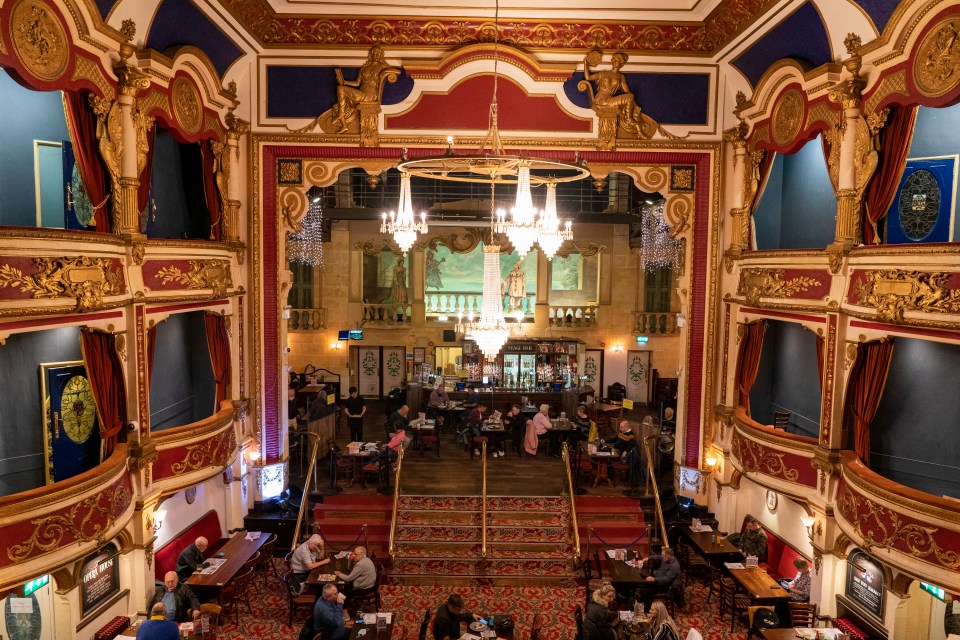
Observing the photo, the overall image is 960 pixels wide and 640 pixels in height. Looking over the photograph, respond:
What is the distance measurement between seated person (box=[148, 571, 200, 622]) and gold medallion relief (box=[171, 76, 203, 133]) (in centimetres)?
623

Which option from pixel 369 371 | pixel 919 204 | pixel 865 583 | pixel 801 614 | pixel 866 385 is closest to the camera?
pixel 866 385

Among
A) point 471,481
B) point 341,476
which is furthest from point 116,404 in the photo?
point 471,481

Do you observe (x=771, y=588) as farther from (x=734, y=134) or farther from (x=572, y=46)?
(x=572, y=46)

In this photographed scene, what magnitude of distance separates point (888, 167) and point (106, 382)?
9884mm

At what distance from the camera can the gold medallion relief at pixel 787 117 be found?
9820mm

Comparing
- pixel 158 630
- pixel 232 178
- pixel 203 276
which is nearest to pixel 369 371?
pixel 232 178

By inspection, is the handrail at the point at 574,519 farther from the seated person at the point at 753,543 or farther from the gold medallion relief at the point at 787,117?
the gold medallion relief at the point at 787,117

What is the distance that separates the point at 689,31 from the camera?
11.7 m

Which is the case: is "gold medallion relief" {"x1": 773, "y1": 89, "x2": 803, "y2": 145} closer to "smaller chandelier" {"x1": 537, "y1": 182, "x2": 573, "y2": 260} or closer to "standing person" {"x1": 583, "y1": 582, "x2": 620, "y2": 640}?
"smaller chandelier" {"x1": 537, "y1": 182, "x2": 573, "y2": 260}

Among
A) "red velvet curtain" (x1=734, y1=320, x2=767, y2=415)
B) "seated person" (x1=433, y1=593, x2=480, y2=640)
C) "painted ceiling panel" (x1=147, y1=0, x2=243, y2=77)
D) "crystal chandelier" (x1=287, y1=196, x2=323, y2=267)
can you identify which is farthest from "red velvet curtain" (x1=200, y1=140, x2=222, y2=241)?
"red velvet curtain" (x1=734, y1=320, x2=767, y2=415)

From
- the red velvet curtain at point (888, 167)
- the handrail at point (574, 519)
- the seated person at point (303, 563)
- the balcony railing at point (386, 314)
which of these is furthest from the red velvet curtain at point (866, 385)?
the balcony railing at point (386, 314)

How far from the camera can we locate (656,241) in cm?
1808

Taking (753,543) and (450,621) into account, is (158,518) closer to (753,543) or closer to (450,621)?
(450,621)

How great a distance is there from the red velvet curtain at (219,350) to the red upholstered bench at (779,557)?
30.3 feet
